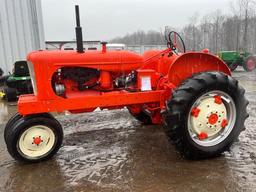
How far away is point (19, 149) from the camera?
307 centimetres

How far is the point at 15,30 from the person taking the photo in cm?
1005

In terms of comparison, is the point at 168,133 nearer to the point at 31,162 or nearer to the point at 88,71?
the point at 88,71

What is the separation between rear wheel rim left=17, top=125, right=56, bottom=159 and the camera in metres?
3.09

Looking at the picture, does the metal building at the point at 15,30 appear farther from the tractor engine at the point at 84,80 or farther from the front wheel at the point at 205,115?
the front wheel at the point at 205,115

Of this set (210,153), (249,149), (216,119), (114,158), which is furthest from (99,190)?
(249,149)

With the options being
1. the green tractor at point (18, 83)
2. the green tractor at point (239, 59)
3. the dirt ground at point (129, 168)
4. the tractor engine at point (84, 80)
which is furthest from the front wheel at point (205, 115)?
the green tractor at point (239, 59)

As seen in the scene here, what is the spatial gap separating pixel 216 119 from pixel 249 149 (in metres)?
0.64

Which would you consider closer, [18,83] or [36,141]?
[36,141]

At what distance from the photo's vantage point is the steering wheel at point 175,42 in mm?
3785

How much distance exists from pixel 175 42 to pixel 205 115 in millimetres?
1197

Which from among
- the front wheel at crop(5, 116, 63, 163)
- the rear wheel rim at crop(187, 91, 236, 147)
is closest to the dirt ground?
the front wheel at crop(5, 116, 63, 163)

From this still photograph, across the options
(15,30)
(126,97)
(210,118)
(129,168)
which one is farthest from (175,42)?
(15,30)

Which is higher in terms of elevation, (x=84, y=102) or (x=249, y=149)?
(x=84, y=102)

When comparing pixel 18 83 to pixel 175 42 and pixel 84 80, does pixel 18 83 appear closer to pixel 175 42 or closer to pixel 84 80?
pixel 84 80
